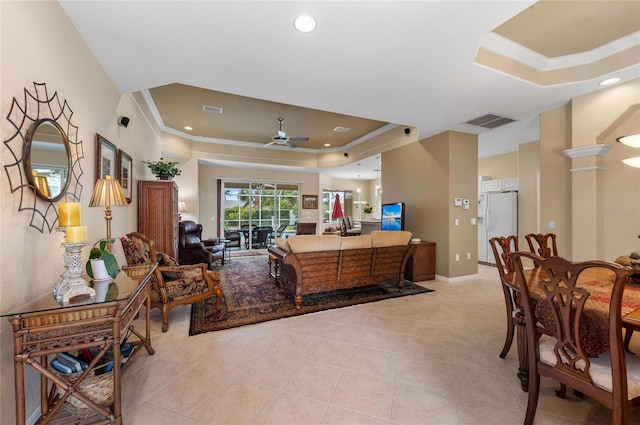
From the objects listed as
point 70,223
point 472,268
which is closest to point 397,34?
point 70,223

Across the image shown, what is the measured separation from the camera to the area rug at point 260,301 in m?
3.13

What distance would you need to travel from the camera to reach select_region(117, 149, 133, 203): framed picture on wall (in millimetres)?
3104

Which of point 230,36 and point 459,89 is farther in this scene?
point 459,89

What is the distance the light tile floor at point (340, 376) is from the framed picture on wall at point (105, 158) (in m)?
1.81

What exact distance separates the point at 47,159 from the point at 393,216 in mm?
5096

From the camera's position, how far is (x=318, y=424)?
162 cm

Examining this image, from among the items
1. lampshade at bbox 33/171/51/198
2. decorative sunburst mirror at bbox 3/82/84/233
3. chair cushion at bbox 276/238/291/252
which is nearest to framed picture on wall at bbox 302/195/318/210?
chair cushion at bbox 276/238/291/252

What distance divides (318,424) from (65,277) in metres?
1.76

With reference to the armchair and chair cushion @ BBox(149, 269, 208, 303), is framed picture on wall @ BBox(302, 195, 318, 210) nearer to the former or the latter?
the armchair

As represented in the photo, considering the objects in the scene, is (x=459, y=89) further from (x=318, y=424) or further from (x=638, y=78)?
(x=318, y=424)

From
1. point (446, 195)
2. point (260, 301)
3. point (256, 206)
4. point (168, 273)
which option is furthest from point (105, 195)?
point (256, 206)

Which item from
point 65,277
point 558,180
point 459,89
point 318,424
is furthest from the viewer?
point 558,180

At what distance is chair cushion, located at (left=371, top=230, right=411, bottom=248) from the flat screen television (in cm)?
124

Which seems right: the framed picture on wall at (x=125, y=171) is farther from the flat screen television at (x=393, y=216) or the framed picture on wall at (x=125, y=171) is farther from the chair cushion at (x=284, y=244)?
the flat screen television at (x=393, y=216)
